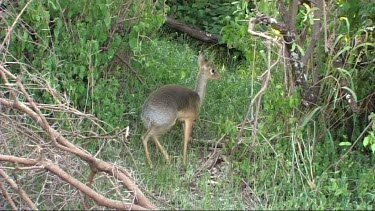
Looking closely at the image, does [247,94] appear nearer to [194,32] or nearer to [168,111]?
[168,111]

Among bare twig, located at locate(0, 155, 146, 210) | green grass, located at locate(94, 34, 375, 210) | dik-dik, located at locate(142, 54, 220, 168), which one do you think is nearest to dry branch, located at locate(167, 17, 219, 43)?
green grass, located at locate(94, 34, 375, 210)

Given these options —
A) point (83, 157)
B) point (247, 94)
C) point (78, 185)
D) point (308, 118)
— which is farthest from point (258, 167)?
point (78, 185)

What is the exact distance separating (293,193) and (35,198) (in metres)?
1.89

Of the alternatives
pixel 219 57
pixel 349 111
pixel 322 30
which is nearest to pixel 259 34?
pixel 322 30

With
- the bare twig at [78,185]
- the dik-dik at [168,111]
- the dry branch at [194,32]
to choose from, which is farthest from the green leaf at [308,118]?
the dry branch at [194,32]

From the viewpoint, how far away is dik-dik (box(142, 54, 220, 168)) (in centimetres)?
761

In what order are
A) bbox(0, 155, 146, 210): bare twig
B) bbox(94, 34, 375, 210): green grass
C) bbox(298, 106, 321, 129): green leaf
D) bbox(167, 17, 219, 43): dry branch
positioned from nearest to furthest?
bbox(0, 155, 146, 210): bare twig < bbox(94, 34, 375, 210): green grass < bbox(298, 106, 321, 129): green leaf < bbox(167, 17, 219, 43): dry branch

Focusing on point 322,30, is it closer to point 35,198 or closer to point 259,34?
point 259,34

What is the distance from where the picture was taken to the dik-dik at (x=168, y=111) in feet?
25.0

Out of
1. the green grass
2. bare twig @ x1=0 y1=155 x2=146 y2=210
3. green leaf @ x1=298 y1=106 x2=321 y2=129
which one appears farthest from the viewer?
green leaf @ x1=298 y1=106 x2=321 y2=129

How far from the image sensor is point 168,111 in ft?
25.1

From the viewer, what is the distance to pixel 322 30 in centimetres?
720

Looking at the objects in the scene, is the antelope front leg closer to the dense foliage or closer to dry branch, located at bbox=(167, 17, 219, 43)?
the dense foliage

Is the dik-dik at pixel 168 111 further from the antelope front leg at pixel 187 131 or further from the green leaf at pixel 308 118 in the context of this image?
the green leaf at pixel 308 118
